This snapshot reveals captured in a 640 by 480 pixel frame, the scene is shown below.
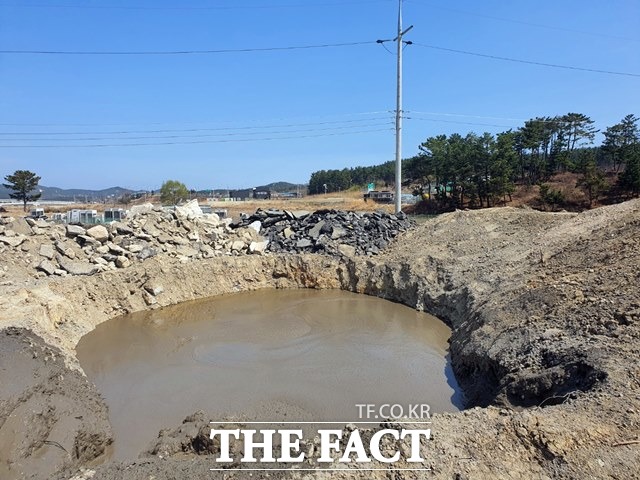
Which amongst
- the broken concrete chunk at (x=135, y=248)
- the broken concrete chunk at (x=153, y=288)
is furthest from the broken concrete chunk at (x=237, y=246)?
the broken concrete chunk at (x=153, y=288)

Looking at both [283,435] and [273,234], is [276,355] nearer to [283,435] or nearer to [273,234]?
[283,435]

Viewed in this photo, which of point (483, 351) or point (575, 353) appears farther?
point (483, 351)

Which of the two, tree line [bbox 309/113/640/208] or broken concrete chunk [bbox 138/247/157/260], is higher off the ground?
tree line [bbox 309/113/640/208]

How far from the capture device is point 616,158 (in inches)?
1489

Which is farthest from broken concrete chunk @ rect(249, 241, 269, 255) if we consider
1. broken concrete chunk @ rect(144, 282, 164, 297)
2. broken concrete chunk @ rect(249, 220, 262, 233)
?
broken concrete chunk @ rect(144, 282, 164, 297)

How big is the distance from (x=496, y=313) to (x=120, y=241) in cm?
1121

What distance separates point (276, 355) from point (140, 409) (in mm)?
2809

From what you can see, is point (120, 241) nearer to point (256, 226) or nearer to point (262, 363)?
point (256, 226)

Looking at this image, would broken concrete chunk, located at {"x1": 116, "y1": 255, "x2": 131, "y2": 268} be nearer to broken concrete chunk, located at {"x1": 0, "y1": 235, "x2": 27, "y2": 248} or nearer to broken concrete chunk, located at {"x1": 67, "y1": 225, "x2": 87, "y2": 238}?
broken concrete chunk, located at {"x1": 67, "y1": 225, "x2": 87, "y2": 238}

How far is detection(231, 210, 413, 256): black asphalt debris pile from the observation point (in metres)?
15.3

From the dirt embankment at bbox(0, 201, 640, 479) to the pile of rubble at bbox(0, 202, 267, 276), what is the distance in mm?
669

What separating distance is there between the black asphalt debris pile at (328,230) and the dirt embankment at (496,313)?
0.76 meters

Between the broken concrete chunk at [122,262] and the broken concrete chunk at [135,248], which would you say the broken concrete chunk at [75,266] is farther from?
the broken concrete chunk at [135,248]

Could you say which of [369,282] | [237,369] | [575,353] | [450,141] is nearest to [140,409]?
[237,369]
